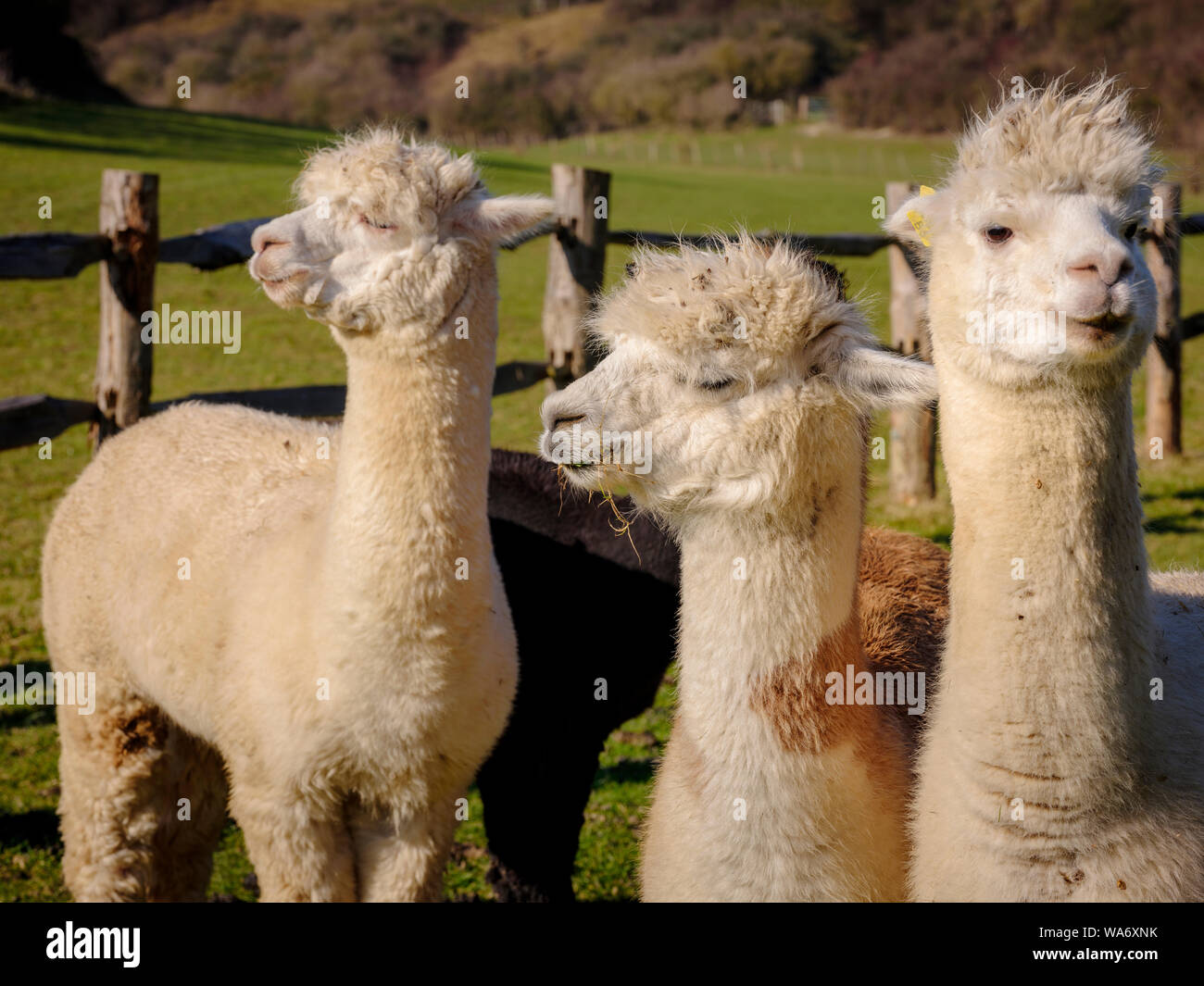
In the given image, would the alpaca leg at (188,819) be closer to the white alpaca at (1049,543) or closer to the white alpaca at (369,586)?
the white alpaca at (369,586)

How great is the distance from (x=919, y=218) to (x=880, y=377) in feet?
1.31

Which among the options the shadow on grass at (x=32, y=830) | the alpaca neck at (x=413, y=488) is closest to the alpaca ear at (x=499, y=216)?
the alpaca neck at (x=413, y=488)

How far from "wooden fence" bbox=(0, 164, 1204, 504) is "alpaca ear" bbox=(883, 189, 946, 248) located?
0.79 metres

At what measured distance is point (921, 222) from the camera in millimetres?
2387

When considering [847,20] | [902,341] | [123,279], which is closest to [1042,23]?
[847,20]

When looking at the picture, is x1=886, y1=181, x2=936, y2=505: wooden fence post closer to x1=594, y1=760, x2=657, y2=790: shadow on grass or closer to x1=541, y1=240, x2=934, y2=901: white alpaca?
x1=594, y1=760, x2=657, y2=790: shadow on grass

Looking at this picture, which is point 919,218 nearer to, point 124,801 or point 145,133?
point 124,801

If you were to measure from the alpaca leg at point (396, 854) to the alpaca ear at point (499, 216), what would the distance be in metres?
1.75

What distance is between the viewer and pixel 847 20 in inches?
2643

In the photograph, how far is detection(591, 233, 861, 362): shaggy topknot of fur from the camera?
2285 millimetres

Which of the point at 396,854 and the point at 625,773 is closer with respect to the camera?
the point at 396,854

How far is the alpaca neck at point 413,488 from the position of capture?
3.07 metres

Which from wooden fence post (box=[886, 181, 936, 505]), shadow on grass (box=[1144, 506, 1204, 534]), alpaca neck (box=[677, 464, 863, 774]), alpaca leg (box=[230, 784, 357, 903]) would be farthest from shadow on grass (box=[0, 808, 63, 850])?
shadow on grass (box=[1144, 506, 1204, 534])

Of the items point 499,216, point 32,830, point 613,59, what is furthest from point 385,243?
point 613,59
